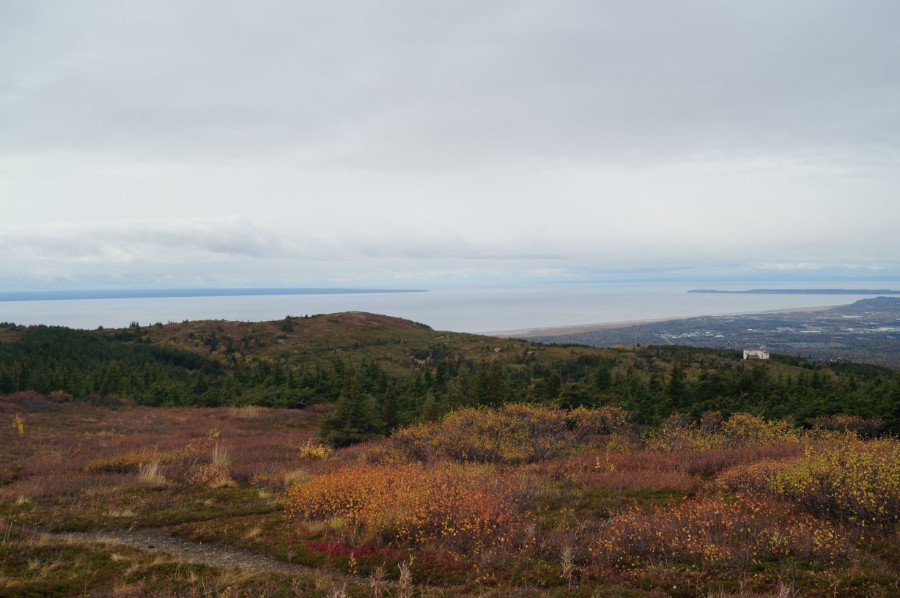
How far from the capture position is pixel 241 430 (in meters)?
32.9

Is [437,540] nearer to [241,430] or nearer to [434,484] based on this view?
[434,484]

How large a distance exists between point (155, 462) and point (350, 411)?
1183 cm

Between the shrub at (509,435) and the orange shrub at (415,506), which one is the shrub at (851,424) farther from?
the orange shrub at (415,506)

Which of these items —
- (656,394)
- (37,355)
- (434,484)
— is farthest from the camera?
(37,355)

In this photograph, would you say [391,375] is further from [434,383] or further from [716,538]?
[716,538]

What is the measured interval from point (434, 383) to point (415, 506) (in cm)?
3533

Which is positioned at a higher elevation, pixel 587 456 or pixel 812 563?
pixel 812 563

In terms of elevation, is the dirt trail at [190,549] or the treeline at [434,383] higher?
the dirt trail at [190,549]

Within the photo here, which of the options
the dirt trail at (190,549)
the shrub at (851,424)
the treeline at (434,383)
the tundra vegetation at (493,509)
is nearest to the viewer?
the tundra vegetation at (493,509)

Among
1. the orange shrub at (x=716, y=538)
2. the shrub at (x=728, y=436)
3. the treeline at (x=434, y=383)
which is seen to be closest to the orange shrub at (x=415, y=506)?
the orange shrub at (x=716, y=538)

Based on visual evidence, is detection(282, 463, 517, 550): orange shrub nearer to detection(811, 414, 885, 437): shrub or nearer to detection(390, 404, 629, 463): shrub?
detection(390, 404, 629, 463): shrub

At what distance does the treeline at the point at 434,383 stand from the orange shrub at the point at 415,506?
15411 mm

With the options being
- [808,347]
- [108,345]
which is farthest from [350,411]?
[808,347]

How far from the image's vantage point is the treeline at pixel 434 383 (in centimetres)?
2705
